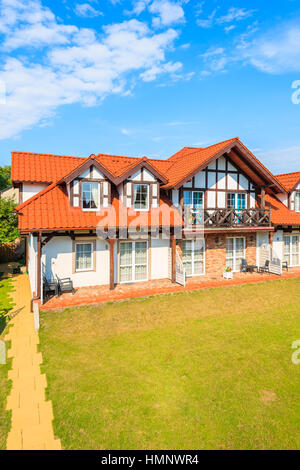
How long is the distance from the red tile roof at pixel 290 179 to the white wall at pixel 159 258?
11.5m

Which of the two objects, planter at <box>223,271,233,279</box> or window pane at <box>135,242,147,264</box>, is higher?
window pane at <box>135,242,147,264</box>

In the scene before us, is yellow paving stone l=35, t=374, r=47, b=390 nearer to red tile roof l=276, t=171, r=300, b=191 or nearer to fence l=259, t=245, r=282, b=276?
fence l=259, t=245, r=282, b=276

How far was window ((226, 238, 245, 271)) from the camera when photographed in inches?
778

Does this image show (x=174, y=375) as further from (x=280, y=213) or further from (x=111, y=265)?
(x=280, y=213)

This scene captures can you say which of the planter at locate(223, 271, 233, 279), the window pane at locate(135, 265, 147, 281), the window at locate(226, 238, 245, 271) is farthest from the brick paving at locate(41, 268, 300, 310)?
Answer: the window at locate(226, 238, 245, 271)

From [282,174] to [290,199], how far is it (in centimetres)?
313

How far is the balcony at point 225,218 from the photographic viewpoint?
17.8 meters

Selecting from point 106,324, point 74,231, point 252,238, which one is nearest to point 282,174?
point 252,238

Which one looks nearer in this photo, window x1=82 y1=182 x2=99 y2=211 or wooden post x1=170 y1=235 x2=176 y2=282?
window x1=82 y1=182 x2=99 y2=211

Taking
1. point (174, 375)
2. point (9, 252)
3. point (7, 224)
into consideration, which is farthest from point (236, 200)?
point (9, 252)

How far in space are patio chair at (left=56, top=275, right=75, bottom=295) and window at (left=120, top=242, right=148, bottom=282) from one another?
3.09 m

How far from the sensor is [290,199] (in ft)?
73.4

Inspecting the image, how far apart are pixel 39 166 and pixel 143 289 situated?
1123 centimetres
